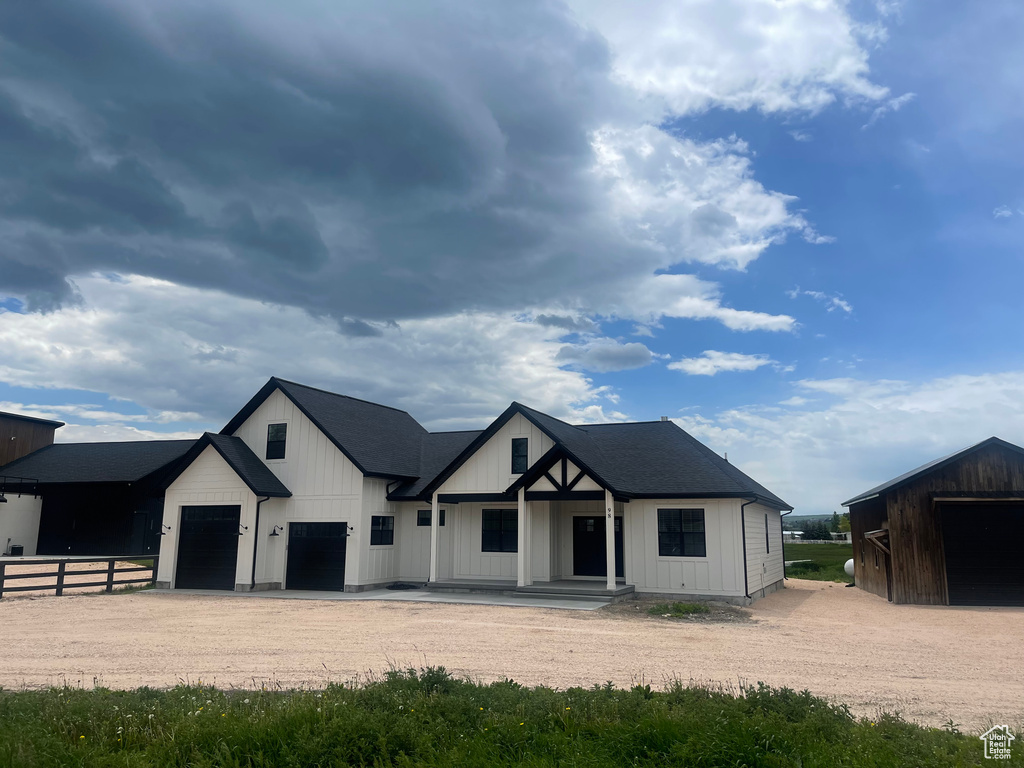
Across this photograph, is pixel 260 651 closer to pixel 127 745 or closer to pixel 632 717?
pixel 127 745

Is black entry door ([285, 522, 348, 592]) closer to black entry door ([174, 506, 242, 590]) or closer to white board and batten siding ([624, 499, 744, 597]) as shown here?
black entry door ([174, 506, 242, 590])

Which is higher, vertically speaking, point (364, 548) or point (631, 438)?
point (631, 438)

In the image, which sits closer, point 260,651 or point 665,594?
point 260,651

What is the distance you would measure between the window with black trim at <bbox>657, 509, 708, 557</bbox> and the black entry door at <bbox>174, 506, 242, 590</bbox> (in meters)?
13.4

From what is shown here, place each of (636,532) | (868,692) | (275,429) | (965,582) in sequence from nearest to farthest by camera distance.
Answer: (868,692) → (965,582) → (636,532) → (275,429)

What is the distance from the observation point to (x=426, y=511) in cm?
2466

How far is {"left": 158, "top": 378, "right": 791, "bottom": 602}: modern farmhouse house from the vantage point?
21031 mm

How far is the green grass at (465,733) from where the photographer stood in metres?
5.77

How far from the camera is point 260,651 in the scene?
1170 cm

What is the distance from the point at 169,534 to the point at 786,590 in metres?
21.5

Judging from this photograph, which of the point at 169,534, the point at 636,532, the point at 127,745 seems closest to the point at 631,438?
the point at 636,532

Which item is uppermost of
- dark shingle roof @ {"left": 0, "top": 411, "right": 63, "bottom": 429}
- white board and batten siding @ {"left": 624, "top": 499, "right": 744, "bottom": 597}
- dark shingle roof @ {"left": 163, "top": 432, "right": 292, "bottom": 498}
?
dark shingle roof @ {"left": 0, "top": 411, "right": 63, "bottom": 429}

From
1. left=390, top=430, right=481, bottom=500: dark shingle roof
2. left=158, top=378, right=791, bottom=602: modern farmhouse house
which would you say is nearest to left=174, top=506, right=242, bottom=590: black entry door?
left=158, top=378, right=791, bottom=602: modern farmhouse house

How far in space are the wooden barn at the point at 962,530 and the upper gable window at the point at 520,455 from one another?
10.5 metres
